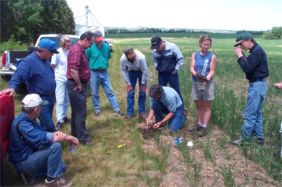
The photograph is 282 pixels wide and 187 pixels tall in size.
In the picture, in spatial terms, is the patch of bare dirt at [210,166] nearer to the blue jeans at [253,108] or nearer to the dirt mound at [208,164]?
the dirt mound at [208,164]

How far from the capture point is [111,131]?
26.2 ft

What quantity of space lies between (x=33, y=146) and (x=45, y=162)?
25cm

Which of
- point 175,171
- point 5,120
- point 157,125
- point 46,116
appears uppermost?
point 5,120

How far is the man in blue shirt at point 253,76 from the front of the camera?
22.1ft

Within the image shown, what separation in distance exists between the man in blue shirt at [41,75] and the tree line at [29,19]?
27.5 metres

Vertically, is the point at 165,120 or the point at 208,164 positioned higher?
the point at 165,120

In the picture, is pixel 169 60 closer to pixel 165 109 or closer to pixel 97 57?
pixel 165 109

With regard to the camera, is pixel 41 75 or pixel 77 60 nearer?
pixel 41 75

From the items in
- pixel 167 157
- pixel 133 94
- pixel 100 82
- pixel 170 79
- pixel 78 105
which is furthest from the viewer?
pixel 100 82

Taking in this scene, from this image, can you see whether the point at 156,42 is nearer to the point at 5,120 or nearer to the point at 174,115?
the point at 174,115

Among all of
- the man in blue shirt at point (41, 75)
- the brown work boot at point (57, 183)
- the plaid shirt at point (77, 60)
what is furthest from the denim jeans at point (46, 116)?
the brown work boot at point (57, 183)

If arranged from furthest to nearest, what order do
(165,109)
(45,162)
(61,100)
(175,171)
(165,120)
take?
(61,100) → (165,109) → (165,120) → (175,171) → (45,162)

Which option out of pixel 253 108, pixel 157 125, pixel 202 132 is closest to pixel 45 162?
pixel 157 125

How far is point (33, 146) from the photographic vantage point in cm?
530
